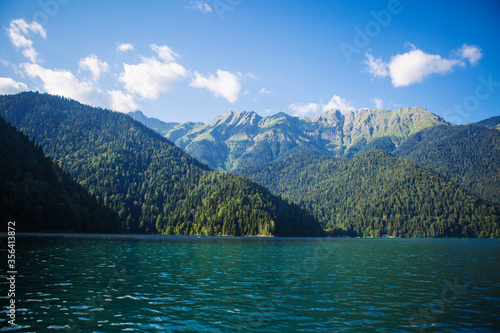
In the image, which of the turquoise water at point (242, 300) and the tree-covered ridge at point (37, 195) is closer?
the turquoise water at point (242, 300)

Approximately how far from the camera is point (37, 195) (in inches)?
5743

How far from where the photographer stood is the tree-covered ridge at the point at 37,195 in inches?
5192

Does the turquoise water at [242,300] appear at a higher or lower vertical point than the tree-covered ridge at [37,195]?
lower

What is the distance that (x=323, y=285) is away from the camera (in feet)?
135

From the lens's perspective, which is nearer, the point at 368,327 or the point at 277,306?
the point at 368,327

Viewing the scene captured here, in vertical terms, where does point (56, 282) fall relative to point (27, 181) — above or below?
below

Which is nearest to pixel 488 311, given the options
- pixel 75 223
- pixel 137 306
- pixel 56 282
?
pixel 137 306

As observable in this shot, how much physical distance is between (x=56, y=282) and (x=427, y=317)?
128ft

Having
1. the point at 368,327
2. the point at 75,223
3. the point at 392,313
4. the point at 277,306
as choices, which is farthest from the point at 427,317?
the point at 75,223

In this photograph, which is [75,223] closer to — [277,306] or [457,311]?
[277,306]

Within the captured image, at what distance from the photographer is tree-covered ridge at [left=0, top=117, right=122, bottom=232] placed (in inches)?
5192

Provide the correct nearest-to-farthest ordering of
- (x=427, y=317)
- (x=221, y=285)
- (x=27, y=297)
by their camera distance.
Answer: (x=427, y=317), (x=27, y=297), (x=221, y=285)

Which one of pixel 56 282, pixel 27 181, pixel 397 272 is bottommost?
pixel 397 272

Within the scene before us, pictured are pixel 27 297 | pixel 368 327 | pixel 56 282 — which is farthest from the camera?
pixel 56 282
